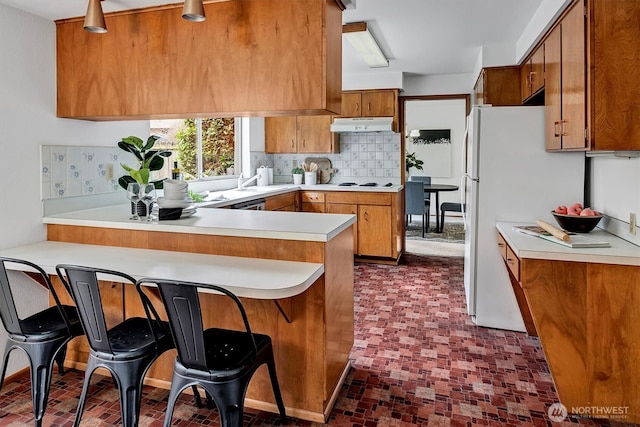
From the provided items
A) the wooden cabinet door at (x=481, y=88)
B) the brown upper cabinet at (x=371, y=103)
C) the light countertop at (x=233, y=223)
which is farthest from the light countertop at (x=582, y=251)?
the brown upper cabinet at (x=371, y=103)

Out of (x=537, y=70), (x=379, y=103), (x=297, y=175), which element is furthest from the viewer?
(x=297, y=175)

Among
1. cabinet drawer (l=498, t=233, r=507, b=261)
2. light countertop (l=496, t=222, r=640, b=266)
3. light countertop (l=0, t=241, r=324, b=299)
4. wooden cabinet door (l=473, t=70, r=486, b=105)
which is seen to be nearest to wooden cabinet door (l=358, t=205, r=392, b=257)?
wooden cabinet door (l=473, t=70, r=486, b=105)

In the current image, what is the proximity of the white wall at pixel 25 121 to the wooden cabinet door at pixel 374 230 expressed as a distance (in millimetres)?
3267

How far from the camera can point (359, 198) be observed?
17.1 feet

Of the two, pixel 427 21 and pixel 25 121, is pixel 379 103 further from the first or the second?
pixel 25 121

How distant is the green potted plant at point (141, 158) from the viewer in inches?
104

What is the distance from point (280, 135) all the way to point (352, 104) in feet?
3.39

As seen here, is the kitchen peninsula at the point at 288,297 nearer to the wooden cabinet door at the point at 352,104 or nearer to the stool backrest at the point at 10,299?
the stool backrest at the point at 10,299

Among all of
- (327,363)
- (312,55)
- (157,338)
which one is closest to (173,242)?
(157,338)

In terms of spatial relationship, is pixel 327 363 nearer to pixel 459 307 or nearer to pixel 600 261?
pixel 600 261

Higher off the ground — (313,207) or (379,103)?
(379,103)

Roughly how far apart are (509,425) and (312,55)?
2.09 metres

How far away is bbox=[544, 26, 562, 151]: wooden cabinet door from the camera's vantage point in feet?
8.87

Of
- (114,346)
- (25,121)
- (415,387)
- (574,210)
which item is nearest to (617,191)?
(574,210)
